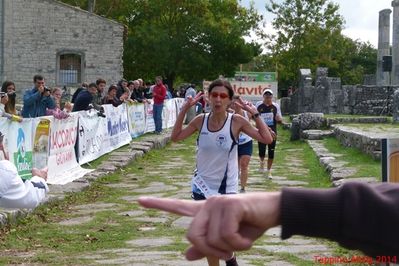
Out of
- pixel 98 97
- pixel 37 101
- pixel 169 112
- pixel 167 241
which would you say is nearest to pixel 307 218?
pixel 167 241

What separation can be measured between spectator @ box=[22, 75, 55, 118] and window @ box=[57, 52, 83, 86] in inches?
992

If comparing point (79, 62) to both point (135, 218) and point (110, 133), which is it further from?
point (135, 218)

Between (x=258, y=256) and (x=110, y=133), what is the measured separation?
430 inches

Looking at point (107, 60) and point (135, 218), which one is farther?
point (107, 60)

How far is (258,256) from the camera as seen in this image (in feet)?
26.7

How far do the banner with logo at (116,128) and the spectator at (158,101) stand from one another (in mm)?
3150

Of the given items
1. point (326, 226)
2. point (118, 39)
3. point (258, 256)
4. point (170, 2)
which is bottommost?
point (258, 256)

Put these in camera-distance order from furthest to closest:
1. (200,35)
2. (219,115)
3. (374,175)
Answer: (200,35) < (374,175) < (219,115)

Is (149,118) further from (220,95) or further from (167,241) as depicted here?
(220,95)

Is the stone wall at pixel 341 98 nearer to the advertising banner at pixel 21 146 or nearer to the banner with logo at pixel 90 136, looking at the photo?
the banner with logo at pixel 90 136

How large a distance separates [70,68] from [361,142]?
24.4m

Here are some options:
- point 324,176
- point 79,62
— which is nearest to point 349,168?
point 324,176

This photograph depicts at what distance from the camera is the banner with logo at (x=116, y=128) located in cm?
1842

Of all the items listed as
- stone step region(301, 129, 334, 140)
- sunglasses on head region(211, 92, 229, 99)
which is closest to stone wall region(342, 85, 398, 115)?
stone step region(301, 129, 334, 140)
